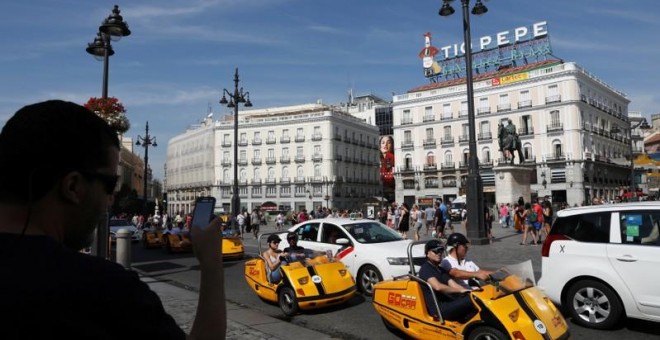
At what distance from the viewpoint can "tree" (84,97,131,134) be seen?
9.83 meters

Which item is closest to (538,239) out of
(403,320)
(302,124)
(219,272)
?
(403,320)

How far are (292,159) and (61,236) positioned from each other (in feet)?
253

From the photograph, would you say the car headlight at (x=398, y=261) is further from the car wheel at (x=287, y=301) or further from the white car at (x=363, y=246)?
the car wheel at (x=287, y=301)

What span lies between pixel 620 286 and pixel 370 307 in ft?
12.5

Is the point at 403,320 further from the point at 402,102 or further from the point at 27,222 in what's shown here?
the point at 402,102

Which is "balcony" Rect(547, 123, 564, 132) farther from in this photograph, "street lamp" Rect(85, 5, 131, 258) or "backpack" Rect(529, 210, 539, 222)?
"street lamp" Rect(85, 5, 131, 258)

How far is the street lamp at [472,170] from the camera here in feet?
53.6

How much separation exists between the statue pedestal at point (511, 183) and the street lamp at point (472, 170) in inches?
350

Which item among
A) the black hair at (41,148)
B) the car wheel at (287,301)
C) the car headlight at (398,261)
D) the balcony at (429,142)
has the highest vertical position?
the balcony at (429,142)

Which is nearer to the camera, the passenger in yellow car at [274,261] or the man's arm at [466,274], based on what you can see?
the man's arm at [466,274]

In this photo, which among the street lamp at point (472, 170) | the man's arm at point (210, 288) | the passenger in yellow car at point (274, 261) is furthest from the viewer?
the street lamp at point (472, 170)

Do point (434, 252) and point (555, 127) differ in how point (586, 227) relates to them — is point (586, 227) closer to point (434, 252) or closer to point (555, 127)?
point (434, 252)

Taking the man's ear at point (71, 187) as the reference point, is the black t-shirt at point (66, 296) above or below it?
below

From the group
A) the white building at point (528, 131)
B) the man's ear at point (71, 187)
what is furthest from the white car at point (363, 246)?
the white building at point (528, 131)
